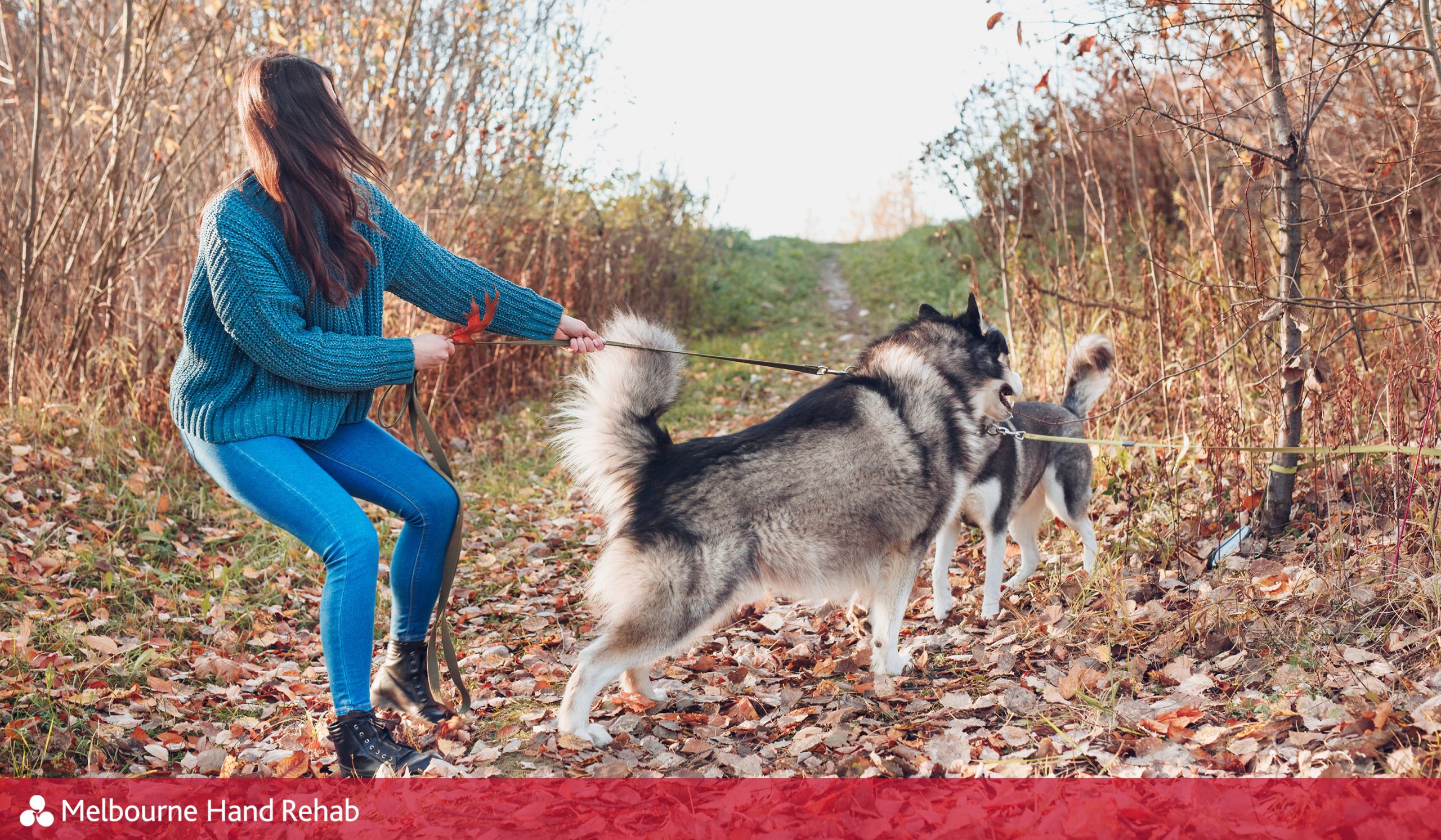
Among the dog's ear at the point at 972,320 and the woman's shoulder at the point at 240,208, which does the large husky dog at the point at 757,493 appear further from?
the woman's shoulder at the point at 240,208

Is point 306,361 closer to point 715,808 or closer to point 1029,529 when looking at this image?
point 715,808

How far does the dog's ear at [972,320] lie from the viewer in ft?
13.5

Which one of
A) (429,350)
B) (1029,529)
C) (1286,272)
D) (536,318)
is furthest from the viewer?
(1029,529)

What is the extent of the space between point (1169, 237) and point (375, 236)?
7004mm

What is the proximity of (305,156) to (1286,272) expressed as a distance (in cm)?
412

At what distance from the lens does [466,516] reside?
6.44 metres

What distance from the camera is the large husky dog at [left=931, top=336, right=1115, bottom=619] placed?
4434 millimetres

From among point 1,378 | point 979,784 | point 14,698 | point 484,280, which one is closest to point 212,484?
point 1,378

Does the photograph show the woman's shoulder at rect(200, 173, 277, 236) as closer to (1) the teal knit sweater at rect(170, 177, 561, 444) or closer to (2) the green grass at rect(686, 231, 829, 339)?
(1) the teal knit sweater at rect(170, 177, 561, 444)

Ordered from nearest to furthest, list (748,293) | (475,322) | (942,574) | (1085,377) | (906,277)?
(475,322) → (942,574) → (1085,377) → (748,293) → (906,277)

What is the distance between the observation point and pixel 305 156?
289 cm

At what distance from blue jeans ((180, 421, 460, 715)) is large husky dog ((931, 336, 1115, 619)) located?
2166 mm

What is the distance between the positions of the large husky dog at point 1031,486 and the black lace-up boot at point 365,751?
7.60ft

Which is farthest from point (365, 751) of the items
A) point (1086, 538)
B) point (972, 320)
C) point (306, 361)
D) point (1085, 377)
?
point (1085, 377)
